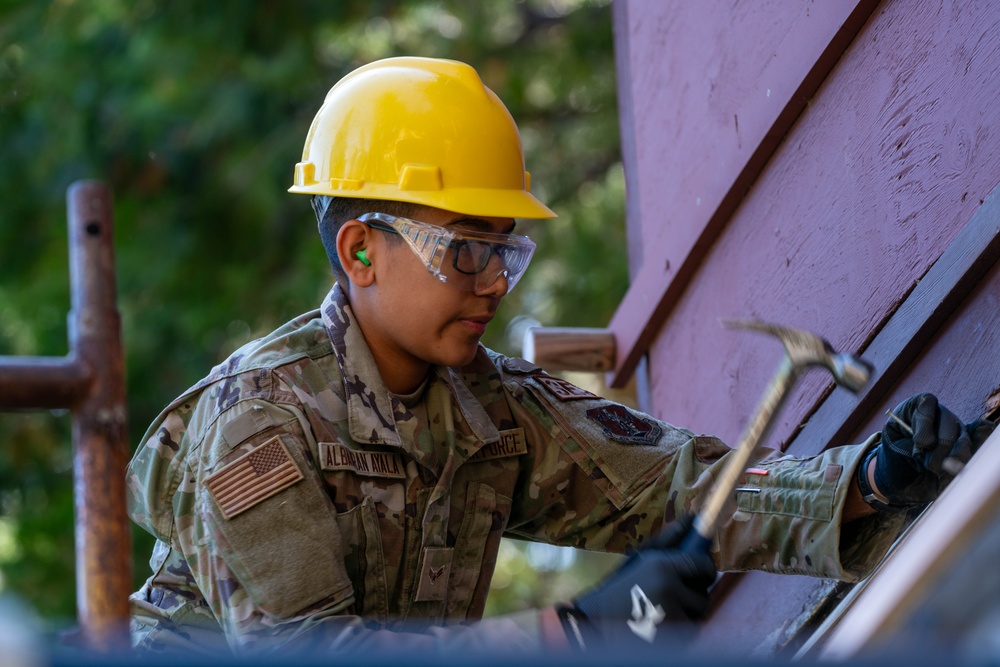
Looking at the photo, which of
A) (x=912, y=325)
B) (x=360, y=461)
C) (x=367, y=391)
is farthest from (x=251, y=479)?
(x=912, y=325)

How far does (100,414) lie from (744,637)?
5.80 feet

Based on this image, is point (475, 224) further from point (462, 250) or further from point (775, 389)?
point (775, 389)

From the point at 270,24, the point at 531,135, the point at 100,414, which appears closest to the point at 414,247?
the point at 100,414

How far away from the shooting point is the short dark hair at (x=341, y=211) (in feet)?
9.39

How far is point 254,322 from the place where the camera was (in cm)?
Answer: 857

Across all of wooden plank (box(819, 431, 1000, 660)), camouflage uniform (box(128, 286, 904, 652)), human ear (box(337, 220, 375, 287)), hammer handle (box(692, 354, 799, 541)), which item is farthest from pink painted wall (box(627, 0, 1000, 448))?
wooden plank (box(819, 431, 1000, 660))

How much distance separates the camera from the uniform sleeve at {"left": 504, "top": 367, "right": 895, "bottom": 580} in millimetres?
2535

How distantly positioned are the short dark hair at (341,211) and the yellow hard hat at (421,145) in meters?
0.04

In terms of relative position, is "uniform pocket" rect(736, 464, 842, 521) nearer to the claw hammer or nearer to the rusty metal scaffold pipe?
the claw hammer

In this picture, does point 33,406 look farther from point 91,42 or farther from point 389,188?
point 91,42

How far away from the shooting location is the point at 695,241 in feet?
11.4

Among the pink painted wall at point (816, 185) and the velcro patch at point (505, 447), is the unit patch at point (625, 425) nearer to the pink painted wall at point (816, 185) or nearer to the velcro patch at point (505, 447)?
the velcro patch at point (505, 447)

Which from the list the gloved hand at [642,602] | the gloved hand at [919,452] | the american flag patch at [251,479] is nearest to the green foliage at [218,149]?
the american flag patch at [251,479]

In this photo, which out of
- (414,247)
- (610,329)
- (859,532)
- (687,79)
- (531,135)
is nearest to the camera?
(859,532)
